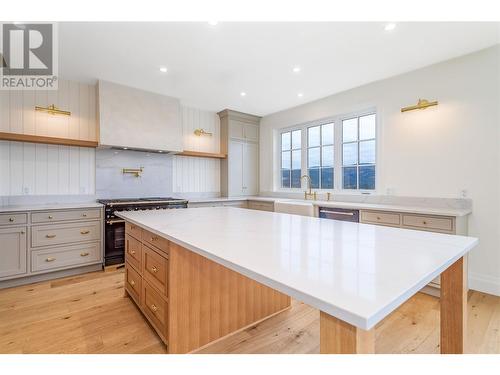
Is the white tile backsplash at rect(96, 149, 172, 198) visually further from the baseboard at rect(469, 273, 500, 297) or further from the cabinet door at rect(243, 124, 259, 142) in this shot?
the baseboard at rect(469, 273, 500, 297)

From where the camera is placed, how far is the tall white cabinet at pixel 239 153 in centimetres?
486

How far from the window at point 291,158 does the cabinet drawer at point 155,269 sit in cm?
337

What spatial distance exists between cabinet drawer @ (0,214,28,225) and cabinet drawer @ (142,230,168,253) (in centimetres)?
184

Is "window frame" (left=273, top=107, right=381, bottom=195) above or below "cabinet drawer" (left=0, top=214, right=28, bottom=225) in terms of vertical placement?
above

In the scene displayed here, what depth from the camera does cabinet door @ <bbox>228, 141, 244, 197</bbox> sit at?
192 inches

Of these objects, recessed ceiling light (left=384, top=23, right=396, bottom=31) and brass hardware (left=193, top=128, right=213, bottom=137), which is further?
brass hardware (left=193, top=128, right=213, bottom=137)

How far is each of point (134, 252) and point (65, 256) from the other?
4.89ft

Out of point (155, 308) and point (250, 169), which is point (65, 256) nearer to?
point (155, 308)

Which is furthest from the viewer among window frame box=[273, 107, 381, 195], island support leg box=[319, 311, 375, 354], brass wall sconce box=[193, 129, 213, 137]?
brass wall sconce box=[193, 129, 213, 137]

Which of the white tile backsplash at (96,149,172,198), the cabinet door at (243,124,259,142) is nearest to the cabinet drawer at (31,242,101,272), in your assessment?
the white tile backsplash at (96,149,172,198)

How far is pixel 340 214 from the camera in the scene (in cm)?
332

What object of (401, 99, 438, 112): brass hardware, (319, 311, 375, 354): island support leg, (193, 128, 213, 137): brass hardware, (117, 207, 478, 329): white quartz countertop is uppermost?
(193, 128, 213, 137): brass hardware

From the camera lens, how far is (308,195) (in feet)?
14.3

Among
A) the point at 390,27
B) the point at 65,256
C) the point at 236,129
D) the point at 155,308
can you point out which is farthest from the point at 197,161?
the point at 390,27
